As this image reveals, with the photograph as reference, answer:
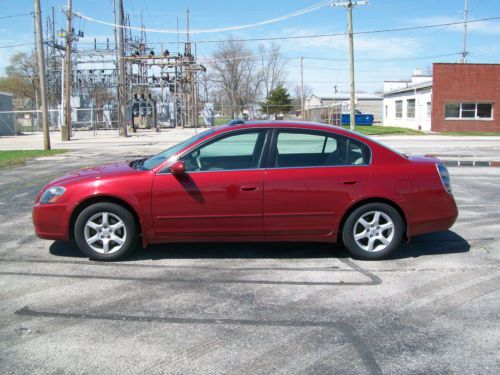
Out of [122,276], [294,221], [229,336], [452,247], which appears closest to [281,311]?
[229,336]

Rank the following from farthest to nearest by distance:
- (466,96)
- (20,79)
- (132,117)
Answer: (20,79), (132,117), (466,96)

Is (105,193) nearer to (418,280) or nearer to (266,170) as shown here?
(266,170)

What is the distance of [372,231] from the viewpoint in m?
5.34

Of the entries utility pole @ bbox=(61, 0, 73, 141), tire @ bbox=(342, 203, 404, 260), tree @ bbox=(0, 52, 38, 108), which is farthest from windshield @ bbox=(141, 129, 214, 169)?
tree @ bbox=(0, 52, 38, 108)

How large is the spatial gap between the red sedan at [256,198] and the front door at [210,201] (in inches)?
0.4

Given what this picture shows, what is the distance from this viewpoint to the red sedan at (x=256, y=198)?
17.0 feet

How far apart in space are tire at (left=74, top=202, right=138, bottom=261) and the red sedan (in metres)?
0.01

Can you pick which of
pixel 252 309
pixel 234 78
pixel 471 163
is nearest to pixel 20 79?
pixel 234 78

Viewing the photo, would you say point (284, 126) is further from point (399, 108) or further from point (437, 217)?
point (399, 108)

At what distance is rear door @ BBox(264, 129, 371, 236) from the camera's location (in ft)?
17.0

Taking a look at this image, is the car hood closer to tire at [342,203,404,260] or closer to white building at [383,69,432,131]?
tire at [342,203,404,260]

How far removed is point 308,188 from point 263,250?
111cm

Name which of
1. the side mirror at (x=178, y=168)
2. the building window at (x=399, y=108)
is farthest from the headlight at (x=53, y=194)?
the building window at (x=399, y=108)

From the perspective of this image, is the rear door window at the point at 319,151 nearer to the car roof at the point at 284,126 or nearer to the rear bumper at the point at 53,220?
the car roof at the point at 284,126
